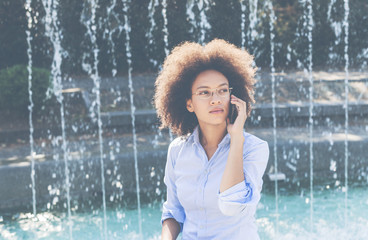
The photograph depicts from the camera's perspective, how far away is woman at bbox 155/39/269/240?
72.7 inches

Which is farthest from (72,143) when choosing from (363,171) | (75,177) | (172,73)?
(172,73)

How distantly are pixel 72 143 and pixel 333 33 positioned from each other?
8.13 m

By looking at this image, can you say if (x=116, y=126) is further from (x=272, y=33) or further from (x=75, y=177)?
(x=272, y=33)

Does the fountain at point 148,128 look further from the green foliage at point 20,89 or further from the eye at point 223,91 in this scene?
the eye at point 223,91

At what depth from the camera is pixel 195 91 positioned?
2039 mm

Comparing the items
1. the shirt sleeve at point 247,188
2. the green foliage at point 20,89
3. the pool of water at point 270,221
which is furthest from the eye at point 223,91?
the green foliage at point 20,89

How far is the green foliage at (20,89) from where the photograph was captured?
8.05 m

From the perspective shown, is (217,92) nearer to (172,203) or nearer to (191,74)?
(191,74)

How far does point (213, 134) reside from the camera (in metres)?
2.06

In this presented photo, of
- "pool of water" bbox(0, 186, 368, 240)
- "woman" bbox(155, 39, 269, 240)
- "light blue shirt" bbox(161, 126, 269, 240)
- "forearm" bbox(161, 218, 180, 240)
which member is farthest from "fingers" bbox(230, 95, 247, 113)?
"pool of water" bbox(0, 186, 368, 240)

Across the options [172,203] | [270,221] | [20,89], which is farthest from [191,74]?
[20,89]

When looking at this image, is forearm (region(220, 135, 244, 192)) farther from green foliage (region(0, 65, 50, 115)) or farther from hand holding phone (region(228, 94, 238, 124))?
green foliage (region(0, 65, 50, 115))

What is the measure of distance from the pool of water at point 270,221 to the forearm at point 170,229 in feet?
7.71

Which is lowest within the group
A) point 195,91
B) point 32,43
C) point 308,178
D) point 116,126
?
point 308,178
